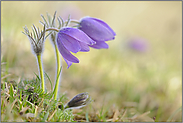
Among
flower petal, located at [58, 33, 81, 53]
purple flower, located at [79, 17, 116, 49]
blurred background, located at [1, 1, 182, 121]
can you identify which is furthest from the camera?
blurred background, located at [1, 1, 182, 121]

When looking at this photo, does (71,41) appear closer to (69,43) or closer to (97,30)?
(69,43)

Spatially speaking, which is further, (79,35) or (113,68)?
(113,68)

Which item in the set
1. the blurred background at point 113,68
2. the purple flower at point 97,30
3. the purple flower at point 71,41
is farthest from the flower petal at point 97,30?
the blurred background at point 113,68

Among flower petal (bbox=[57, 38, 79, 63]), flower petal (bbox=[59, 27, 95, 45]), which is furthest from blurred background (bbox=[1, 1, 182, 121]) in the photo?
flower petal (bbox=[59, 27, 95, 45])

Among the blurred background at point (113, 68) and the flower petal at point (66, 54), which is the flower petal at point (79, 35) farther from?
the blurred background at point (113, 68)

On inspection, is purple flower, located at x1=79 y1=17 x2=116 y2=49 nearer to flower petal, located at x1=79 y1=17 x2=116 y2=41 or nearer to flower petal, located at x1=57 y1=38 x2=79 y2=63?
flower petal, located at x1=79 y1=17 x2=116 y2=41

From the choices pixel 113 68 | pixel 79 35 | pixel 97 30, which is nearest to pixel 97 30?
pixel 97 30

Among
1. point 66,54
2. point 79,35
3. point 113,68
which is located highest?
point 79,35

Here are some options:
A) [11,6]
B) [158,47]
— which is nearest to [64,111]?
[11,6]

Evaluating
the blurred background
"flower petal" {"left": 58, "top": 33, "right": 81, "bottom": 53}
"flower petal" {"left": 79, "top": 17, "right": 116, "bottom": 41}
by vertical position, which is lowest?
the blurred background

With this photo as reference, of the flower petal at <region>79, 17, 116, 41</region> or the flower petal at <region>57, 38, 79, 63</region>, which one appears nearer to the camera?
the flower petal at <region>57, 38, 79, 63</region>

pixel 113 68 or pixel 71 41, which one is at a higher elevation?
pixel 71 41
